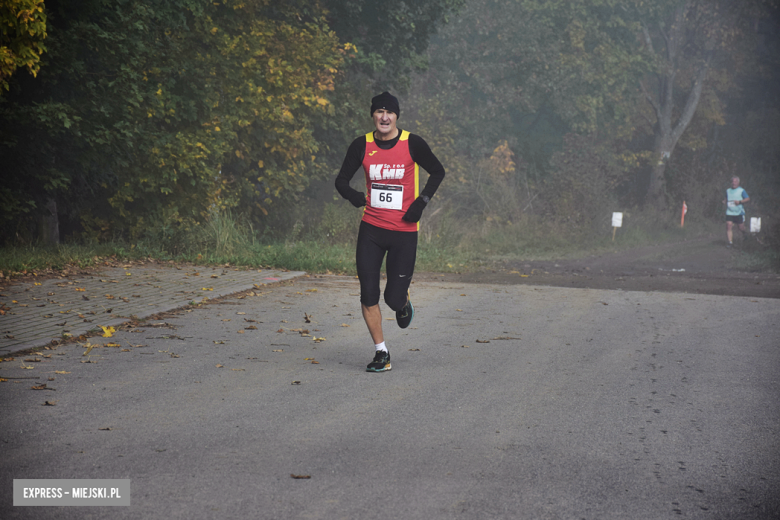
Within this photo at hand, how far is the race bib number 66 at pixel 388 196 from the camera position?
662 centimetres

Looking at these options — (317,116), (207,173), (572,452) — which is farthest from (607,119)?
(572,452)

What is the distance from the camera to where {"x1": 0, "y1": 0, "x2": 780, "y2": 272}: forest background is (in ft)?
47.2

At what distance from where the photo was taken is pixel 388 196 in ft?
21.8

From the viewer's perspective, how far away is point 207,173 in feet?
55.2

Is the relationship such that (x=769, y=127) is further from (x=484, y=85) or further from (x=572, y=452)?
(x=572, y=452)

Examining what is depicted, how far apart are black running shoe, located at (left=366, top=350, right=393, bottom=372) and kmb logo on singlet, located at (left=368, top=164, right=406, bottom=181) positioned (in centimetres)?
145

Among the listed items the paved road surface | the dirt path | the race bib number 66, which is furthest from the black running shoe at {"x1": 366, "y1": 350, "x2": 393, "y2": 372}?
the dirt path

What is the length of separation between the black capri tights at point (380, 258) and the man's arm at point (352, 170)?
0.71 ft

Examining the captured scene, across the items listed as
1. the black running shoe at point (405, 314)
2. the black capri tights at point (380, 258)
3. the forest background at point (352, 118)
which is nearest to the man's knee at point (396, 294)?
the black capri tights at point (380, 258)

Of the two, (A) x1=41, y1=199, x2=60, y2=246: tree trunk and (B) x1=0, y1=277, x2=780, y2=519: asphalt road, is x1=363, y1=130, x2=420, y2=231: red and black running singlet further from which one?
(A) x1=41, y1=199, x2=60, y2=246: tree trunk

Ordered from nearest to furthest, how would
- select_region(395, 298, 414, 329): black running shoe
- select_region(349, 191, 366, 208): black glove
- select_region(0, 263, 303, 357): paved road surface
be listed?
1. select_region(349, 191, 366, 208): black glove
2. select_region(395, 298, 414, 329): black running shoe
3. select_region(0, 263, 303, 357): paved road surface

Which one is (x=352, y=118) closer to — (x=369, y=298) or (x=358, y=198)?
(x=358, y=198)

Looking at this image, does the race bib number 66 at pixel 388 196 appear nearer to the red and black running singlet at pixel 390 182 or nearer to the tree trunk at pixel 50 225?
the red and black running singlet at pixel 390 182

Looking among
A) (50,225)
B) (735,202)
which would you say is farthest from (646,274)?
(50,225)
